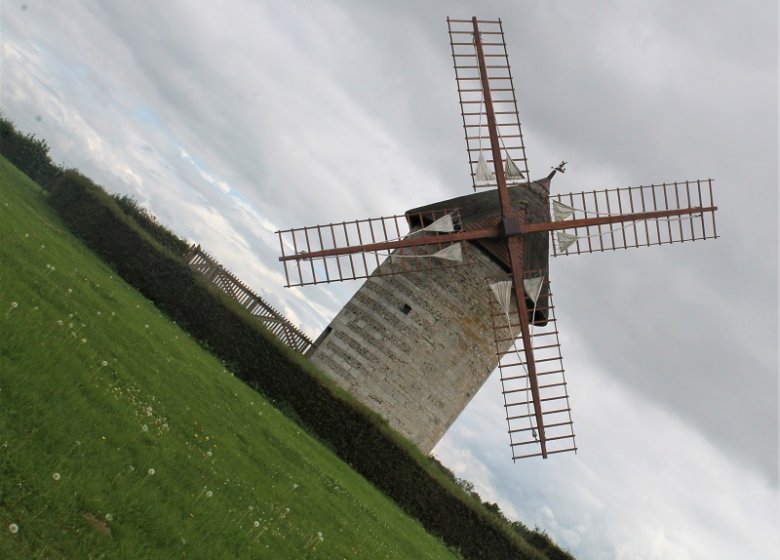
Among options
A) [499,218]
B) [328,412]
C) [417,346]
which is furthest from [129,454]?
[499,218]

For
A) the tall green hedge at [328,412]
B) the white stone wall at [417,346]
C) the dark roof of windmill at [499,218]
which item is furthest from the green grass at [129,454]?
the dark roof of windmill at [499,218]

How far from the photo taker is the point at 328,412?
65.7 feet

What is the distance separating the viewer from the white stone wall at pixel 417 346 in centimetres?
2173

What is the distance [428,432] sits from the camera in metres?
21.9

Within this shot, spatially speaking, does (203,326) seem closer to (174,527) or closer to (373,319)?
(373,319)

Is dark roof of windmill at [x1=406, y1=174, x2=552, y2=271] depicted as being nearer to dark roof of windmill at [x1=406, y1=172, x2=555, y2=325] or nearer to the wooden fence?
dark roof of windmill at [x1=406, y1=172, x2=555, y2=325]

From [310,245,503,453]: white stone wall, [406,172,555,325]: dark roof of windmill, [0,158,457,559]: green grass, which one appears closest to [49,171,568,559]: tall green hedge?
[310,245,503,453]: white stone wall

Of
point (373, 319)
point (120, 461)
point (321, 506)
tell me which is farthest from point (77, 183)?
point (120, 461)

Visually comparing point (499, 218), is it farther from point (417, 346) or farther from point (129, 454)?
point (129, 454)

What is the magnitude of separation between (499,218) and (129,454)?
54.9 feet

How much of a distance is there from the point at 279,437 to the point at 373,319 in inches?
336

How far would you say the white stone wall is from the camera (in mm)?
21734

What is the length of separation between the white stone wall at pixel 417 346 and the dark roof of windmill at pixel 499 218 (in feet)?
1.59

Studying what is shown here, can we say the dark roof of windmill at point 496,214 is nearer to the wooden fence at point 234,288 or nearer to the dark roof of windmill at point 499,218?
the dark roof of windmill at point 499,218
